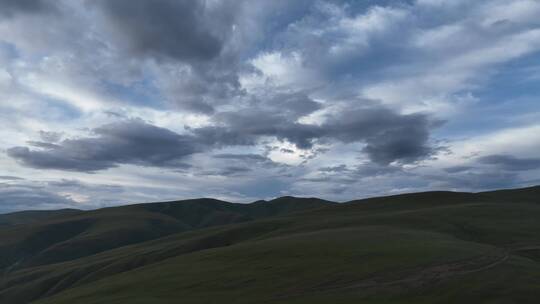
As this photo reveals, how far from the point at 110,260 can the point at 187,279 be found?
91288 mm

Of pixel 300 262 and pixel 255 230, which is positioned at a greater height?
pixel 255 230

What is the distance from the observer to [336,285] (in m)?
65.8

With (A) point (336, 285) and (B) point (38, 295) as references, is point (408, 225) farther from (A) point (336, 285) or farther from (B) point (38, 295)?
(B) point (38, 295)

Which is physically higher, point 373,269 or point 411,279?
point 373,269

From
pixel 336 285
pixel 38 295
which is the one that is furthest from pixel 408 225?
pixel 38 295

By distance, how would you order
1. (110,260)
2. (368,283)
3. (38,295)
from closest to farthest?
1. (368,283)
2. (38,295)
3. (110,260)

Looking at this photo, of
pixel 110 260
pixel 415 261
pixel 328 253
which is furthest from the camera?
pixel 110 260

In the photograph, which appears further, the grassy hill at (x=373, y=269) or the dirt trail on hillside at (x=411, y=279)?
the dirt trail on hillside at (x=411, y=279)

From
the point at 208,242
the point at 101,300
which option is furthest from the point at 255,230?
the point at 101,300

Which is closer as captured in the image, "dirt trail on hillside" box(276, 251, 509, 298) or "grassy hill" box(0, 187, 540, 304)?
"grassy hill" box(0, 187, 540, 304)

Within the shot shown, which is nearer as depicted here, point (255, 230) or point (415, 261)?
point (415, 261)

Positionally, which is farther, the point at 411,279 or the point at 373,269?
the point at 373,269

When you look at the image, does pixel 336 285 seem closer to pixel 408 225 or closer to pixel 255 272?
pixel 255 272

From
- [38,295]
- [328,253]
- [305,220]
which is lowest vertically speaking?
[38,295]
